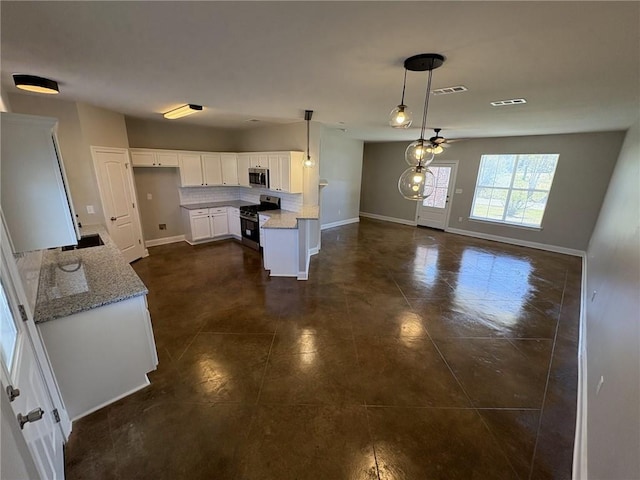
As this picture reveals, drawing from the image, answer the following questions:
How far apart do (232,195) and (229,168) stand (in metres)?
0.85

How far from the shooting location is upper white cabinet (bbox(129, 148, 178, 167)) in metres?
5.11

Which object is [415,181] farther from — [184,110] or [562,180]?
[562,180]

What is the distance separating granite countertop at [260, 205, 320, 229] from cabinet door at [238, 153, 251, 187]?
131 centimetres

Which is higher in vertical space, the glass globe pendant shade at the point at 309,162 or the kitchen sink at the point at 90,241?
the glass globe pendant shade at the point at 309,162

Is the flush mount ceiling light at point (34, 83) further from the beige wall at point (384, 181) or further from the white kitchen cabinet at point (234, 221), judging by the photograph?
the beige wall at point (384, 181)

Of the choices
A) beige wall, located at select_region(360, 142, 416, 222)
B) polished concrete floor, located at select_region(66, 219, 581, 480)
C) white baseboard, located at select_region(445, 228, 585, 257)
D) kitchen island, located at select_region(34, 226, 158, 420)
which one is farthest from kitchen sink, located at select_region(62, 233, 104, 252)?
white baseboard, located at select_region(445, 228, 585, 257)

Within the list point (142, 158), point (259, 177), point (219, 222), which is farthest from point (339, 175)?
point (142, 158)

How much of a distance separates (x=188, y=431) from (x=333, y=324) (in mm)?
1795

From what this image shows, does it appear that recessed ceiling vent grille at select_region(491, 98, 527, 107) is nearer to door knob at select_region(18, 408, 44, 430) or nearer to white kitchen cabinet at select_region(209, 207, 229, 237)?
door knob at select_region(18, 408, 44, 430)

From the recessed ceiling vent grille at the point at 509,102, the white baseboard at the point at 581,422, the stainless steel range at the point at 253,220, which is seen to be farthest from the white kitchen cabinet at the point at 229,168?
the white baseboard at the point at 581,422

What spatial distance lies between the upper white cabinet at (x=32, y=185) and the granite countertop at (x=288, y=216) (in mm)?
2563

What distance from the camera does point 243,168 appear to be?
20.3 ft

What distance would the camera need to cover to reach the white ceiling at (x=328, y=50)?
4.53ft

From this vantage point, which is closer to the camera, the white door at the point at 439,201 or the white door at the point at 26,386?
the white door at the point at 26,386
